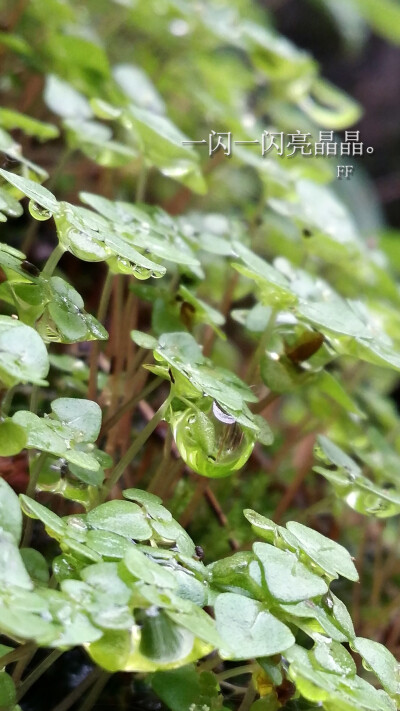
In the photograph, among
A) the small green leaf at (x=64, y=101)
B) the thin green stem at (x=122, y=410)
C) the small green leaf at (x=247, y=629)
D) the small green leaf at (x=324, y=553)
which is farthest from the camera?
the small green leaf at (x=64, y=101)

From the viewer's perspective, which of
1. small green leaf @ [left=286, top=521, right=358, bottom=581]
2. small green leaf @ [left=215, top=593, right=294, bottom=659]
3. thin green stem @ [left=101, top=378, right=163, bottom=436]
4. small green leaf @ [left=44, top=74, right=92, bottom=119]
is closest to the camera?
small green leaf @ [left=215, top=593, right=294, bottom=659]

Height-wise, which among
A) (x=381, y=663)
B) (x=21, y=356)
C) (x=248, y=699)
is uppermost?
(x=21, y=356)

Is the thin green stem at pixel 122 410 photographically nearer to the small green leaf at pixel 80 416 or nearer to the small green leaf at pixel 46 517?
the small green leaf at pixel 80 416

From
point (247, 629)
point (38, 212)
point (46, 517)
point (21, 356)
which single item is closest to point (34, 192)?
point (38, 212)

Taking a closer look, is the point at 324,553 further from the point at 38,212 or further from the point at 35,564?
the point at 38,212

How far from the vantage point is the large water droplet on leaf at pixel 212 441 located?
1.76 ft

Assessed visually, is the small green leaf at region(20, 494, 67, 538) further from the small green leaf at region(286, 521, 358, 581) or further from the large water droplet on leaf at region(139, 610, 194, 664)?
the small green leaf at region(286, 521, 358, 581)

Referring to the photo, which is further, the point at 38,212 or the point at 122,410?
the point at 122,410

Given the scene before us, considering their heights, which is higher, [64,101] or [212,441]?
[64,101]

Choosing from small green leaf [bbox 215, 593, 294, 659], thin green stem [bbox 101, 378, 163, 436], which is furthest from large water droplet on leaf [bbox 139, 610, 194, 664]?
thin green stem [bbox 101, 378, 163, 436]

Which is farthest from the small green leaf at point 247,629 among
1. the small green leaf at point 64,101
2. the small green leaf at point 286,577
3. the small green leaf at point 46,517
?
the small green leaf at point 64,101

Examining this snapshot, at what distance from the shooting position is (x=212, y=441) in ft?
1.77

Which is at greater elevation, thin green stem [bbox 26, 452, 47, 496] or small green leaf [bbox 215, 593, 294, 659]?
small green leaf [bbox 215, 593, 294, 659]

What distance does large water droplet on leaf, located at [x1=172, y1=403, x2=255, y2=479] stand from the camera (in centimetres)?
54
